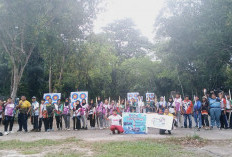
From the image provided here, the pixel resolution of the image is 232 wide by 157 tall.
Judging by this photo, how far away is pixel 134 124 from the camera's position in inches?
508

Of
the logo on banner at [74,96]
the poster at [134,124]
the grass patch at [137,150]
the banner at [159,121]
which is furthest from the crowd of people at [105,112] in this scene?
the logo on banner at [74,96]

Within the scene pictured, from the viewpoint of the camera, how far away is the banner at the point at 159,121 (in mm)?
12234

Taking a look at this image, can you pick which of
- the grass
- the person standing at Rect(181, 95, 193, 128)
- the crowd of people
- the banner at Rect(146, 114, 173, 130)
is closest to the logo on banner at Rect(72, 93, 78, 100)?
the crowd of people

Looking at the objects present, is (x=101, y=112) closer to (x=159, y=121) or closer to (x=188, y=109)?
(x=159, y=121)

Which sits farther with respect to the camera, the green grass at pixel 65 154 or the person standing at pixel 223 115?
the person standing at pixel 223 115

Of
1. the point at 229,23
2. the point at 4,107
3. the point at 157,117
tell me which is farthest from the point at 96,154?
the point at 229,23

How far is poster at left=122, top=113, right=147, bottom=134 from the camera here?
12.8 metres

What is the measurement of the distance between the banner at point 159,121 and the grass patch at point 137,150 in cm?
307

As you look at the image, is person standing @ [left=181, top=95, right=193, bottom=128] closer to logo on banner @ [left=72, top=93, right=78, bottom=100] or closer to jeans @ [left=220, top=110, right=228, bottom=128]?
jeans @ [left=220, top=110, right=228, bottom=128]

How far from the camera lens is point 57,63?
76.6ft

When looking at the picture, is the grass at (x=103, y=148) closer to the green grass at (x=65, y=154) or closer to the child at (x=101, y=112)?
the green grass at (x=65, y=154)

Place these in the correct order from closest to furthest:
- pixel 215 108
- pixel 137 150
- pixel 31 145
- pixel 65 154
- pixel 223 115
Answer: pixel 65 154, pixel 137 150, pixel 31 145, pixel 215 108, pixel 223 115

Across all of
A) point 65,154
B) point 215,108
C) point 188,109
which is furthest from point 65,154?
point 215,108

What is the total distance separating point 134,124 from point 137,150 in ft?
15.4
